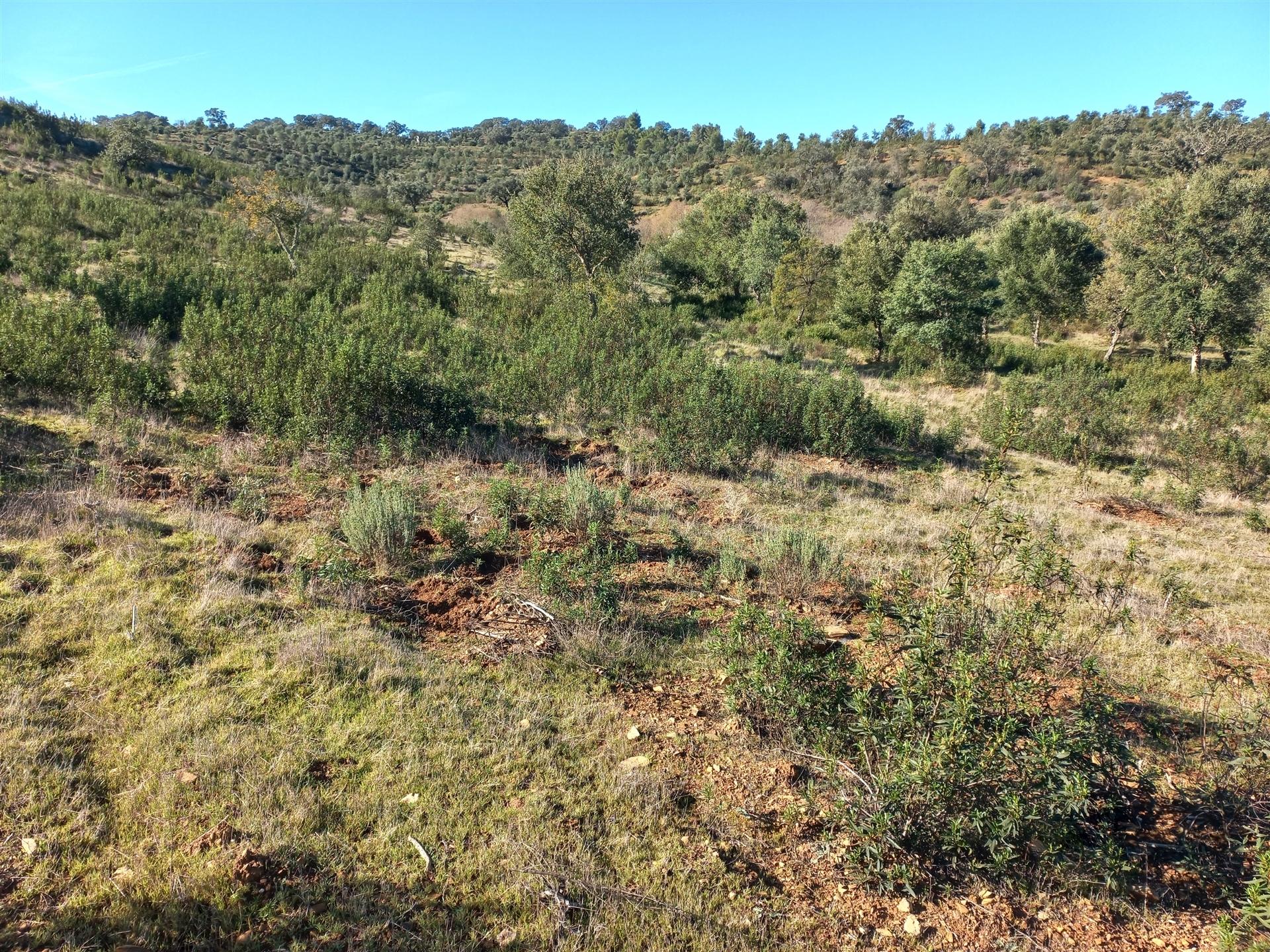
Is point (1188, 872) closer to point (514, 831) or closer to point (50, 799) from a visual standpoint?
point (514, 831)

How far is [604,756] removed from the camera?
11.7ft

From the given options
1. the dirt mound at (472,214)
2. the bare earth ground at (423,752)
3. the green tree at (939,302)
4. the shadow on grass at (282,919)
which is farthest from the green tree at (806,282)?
the dirt mound at (472,214)

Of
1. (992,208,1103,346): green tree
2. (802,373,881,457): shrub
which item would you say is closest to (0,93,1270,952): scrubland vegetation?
(802,373,881,457): shrub

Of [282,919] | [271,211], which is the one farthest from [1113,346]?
[271,211]

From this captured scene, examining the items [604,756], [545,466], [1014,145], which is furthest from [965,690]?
[1014,145]

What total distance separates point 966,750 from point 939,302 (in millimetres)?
20629

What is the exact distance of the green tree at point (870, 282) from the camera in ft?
72.4

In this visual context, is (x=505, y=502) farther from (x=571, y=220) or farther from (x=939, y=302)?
(x=571, y=220)

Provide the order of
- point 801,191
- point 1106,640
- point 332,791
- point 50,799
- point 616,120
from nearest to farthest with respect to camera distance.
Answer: point 50,799 < point 332,791 < point 1106,640 < point 801,191 < point 616,120

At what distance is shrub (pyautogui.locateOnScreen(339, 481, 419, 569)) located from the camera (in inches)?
219

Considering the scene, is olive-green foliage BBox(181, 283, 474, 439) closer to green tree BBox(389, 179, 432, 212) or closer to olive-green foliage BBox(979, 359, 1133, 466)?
olive-green foliage BBox(979, 359, 1133, 466)

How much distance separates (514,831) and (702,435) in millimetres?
7260

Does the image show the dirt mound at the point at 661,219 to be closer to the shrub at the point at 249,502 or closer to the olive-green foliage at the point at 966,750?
the shrub at the point at 249,502

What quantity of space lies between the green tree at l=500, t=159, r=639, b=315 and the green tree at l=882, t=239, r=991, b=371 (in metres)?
10.6
